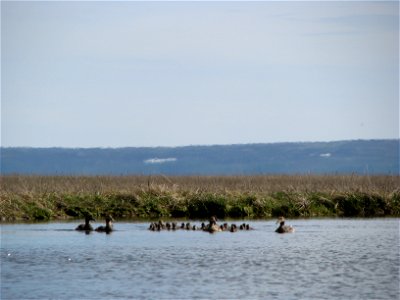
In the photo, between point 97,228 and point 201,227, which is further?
point 201,227

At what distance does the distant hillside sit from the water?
471 feet

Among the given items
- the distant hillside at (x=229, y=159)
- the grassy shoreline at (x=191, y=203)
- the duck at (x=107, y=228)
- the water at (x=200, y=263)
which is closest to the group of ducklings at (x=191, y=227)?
the duck at (x=107, y=228)

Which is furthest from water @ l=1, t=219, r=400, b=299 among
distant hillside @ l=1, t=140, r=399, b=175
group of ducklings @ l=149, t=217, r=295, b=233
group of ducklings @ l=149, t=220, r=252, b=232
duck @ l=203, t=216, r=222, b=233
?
distant hillside @ l=1, t=140, r=399, b=175

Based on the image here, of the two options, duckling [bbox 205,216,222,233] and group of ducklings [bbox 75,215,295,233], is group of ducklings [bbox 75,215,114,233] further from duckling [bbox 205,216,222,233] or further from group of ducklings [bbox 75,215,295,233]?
duckling [bbox 205,216,222,233]

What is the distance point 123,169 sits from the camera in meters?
188

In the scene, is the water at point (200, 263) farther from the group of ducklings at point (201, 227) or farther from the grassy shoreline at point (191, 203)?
the grassy shoreline at point (191, 203)

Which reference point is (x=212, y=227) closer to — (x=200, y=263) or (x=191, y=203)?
(x=191, y=203)

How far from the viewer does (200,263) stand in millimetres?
31297

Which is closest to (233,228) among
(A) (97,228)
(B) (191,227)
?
(B) (191,227)

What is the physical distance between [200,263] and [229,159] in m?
162

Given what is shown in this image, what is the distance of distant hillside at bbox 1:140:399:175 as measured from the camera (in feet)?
608

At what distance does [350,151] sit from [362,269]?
162900 millimetres

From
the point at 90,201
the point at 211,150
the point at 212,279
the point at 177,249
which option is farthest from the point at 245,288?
the point at 211,150

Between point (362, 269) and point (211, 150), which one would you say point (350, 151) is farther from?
point (362, 269)
